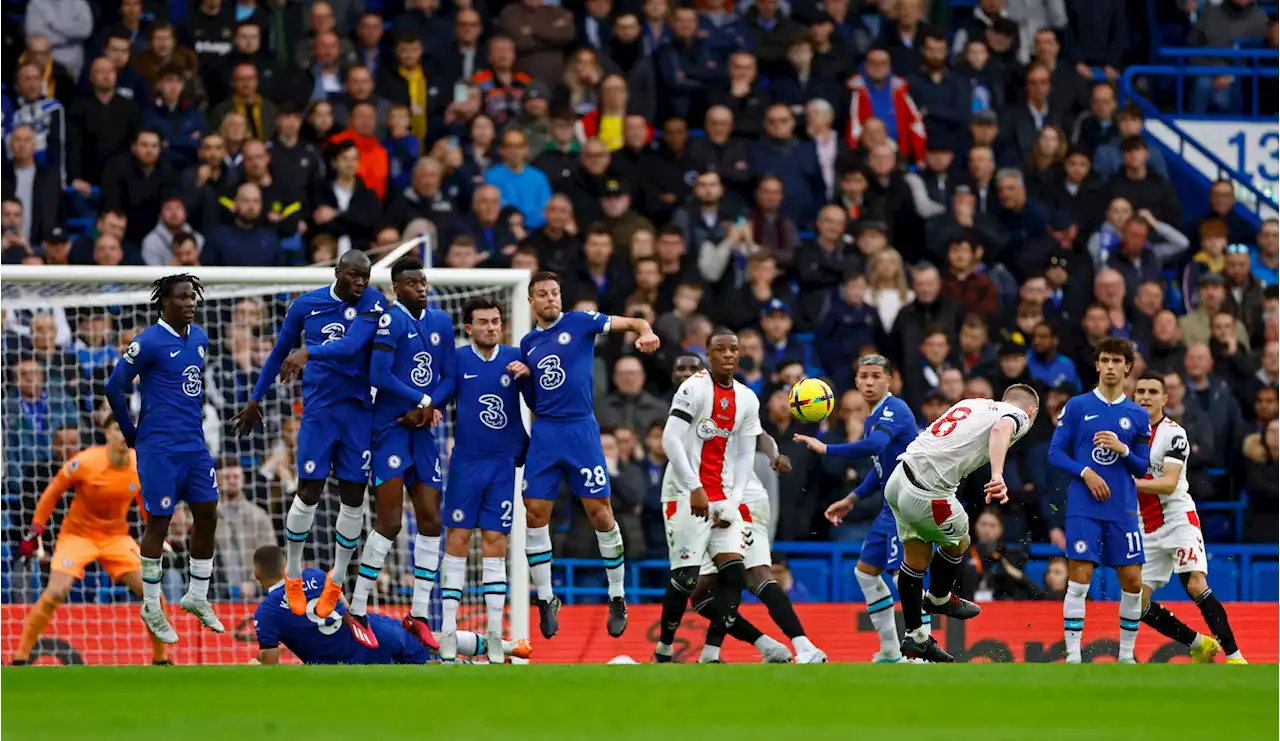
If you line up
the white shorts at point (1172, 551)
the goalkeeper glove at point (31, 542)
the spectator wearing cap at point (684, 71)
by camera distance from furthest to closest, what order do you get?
the spectator wearing cap at point (684, 71) → the goalkeeper glove at point (31, 542) → the white shorts at point (1172, 551)

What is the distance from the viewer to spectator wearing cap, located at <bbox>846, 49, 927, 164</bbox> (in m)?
19.4

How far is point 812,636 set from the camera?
46.8ft

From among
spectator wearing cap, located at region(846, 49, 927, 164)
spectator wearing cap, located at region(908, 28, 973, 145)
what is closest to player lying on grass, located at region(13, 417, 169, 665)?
spectator wearing cap, located at region(846, 49, 927, 164)

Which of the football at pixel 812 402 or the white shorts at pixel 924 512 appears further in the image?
the football at pixel 812 402

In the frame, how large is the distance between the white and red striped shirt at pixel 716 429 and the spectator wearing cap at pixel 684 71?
7.32 meters

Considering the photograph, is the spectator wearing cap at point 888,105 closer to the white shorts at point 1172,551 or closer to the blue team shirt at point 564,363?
the white shorts at point 1172,551

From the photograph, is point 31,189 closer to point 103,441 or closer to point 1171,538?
point 103,441

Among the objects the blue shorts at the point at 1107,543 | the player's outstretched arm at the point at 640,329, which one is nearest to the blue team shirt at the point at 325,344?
the player's outstretched arm at the point at 640,329

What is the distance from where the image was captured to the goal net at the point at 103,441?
1497 cm

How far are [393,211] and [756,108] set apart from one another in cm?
372

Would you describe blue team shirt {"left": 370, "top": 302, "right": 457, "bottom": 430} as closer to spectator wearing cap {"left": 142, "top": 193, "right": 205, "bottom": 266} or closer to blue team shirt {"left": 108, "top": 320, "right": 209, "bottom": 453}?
blue team shirt {"left": 108, "top": 320, "right": 209, "bottom": 453}

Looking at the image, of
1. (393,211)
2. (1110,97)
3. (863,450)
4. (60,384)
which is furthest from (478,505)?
(1110,97)

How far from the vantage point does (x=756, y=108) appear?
19016mm

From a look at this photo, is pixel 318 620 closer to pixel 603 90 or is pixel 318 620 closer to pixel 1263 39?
pixel 603 90
